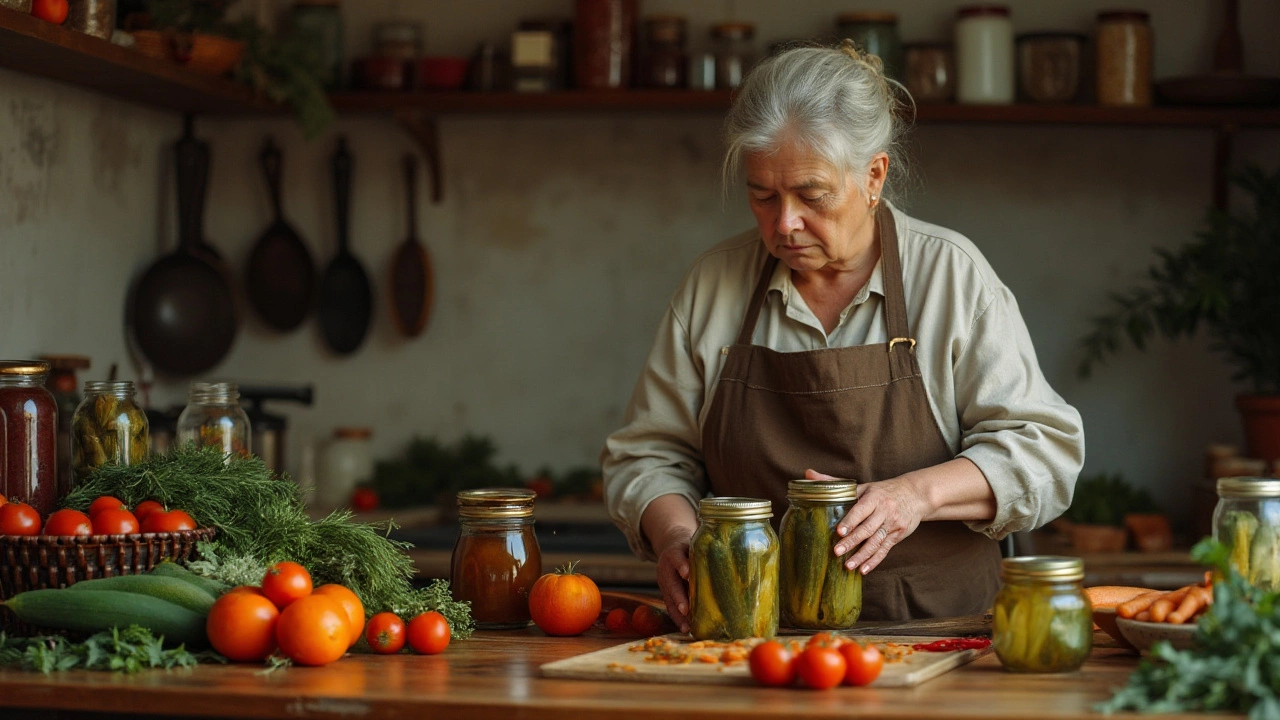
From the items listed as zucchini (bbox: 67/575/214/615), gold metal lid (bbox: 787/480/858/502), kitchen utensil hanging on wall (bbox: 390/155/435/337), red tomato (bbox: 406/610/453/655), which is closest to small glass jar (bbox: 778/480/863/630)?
gold metal lid (bbox: 787/480/858/502)

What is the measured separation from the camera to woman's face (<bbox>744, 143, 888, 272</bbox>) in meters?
1.96

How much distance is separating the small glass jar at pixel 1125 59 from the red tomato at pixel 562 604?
236cm

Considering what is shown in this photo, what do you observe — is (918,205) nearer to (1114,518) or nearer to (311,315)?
(1114,518)

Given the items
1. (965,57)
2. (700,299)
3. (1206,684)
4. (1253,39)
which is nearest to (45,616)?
(700,299)

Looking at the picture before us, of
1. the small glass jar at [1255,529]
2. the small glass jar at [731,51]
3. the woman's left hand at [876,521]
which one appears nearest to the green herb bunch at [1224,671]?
Result: the small glass jar at [1255,529]

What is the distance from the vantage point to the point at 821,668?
1.38m

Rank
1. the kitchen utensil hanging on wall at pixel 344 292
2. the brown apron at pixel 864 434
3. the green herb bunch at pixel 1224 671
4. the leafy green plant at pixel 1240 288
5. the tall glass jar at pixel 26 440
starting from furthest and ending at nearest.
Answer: the kitchen utensil hanging on wall at pixel 344 292, the leafy green plant at pixel 1240 288, the brown apron at pixel 864 434, the tall glass jar at pixel 26 440, the green herb bunch at pixel 1224 671

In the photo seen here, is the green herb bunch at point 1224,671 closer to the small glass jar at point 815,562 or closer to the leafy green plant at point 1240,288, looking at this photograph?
the small glass jar at point 815,562

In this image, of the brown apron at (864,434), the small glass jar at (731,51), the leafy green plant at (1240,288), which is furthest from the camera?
the small glass jar at (731,51)

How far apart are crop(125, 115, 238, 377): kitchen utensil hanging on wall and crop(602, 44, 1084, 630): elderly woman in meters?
1.90

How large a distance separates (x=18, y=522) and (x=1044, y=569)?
122cm

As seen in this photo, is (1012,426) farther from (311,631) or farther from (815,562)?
(311,631)

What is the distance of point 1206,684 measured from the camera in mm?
1287

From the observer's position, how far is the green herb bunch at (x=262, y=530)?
1.71 meters
